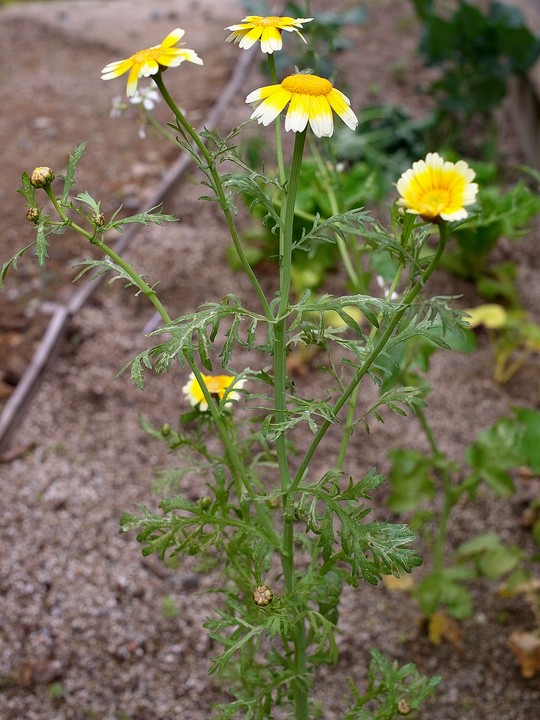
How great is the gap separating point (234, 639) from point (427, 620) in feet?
3.45

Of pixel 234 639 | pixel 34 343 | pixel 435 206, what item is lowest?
pixel 34 343

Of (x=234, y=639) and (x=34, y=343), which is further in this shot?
(x=34, y=343)

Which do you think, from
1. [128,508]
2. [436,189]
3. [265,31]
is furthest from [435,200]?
[128,508]

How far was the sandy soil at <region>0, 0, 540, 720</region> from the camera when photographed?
6.81 feet

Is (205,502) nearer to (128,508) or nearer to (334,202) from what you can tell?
(334,202)

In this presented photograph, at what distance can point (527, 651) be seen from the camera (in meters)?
2.03

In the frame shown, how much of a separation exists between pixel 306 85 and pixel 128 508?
1.79m

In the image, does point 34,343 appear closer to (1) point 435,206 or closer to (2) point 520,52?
(1) point 435,206

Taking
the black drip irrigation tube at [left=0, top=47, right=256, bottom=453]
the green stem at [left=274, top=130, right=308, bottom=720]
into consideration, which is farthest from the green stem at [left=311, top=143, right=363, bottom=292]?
the black drip irrigation tube at [left=0, top=47, right=256, bottom=453]

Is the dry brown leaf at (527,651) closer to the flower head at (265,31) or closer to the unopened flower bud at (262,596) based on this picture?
the unopened flower bud at (262,596)

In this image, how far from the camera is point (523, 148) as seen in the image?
179 inches

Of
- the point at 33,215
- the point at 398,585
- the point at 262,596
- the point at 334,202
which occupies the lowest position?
the point at 398,585

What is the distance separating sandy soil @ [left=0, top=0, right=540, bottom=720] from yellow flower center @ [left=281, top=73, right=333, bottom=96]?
1.44 metres

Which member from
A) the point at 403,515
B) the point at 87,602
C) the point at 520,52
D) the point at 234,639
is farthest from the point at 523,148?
the point at 234,639
